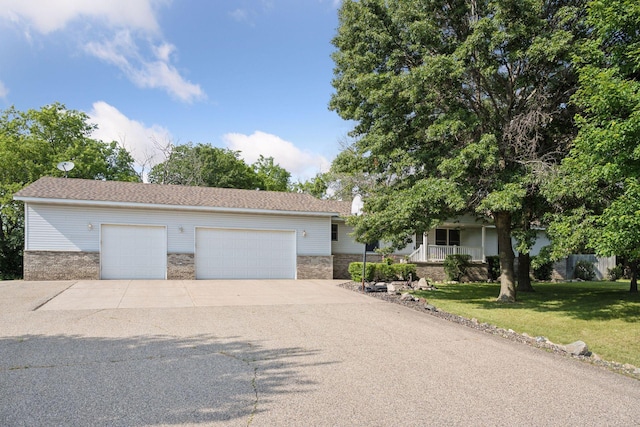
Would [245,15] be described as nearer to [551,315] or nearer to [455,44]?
[455,44]

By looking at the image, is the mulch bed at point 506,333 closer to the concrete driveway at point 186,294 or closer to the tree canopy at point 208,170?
the concrete driveway at point 186,294

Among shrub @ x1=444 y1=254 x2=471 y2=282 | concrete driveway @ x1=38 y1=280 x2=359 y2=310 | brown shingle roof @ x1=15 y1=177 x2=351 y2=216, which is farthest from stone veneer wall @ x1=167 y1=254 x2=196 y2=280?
shrub @ x1=444 y1=254 x2=471 y2=282

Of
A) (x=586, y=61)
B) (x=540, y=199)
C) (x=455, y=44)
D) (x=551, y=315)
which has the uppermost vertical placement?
(x=455, y=44)

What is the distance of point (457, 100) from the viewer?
1110 cm

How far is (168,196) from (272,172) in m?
28.1

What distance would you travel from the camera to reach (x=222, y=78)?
18.5 metres

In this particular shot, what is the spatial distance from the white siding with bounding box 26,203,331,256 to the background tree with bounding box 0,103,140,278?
4787mm

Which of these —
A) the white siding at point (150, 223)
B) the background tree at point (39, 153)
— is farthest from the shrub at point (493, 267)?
the background tree at point (39, 153)

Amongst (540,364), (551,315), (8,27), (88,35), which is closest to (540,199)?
(551,315)

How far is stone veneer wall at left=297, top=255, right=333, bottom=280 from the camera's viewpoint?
17.7 meters

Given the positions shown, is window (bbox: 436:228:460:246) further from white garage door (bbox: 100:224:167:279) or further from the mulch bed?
white garage door (bbox: 100:224:167:279)

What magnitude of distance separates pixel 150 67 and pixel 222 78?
370 centimetres

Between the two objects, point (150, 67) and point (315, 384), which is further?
point (150, 67)

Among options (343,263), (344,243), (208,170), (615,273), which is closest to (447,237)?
(344,243)
